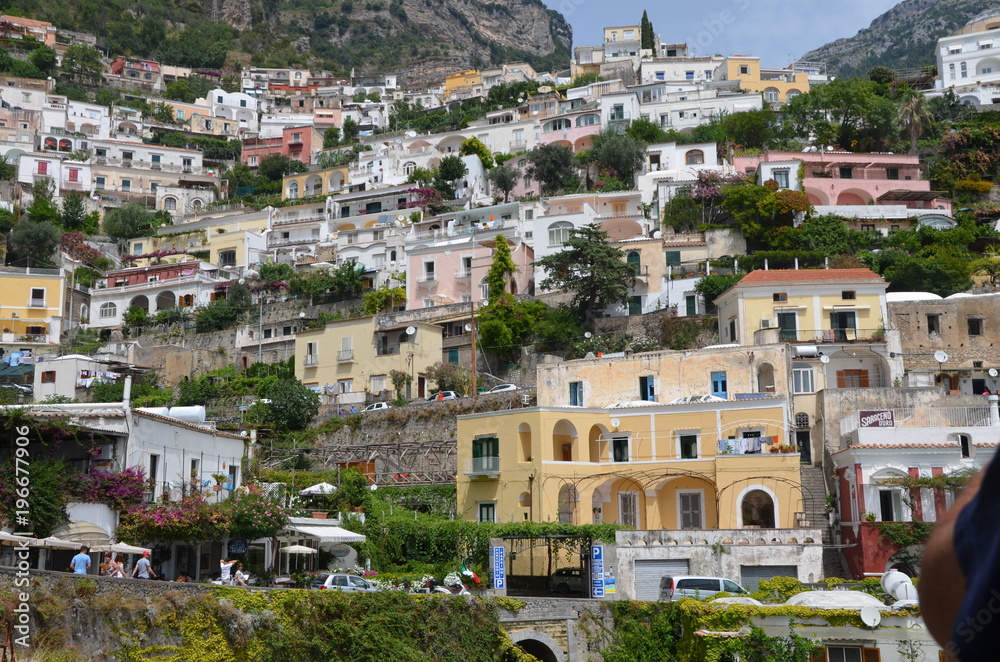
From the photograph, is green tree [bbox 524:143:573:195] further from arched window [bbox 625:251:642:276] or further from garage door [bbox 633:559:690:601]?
garage door [bbox 633:559:690:601]

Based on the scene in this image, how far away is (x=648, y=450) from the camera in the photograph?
41250mm

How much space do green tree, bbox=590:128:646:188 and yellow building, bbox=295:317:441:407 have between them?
25.3 m

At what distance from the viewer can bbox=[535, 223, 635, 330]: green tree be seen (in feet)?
187

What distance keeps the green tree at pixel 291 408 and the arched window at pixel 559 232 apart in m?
20.0

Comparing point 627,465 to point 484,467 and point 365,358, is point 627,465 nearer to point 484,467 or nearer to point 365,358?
point 484,467

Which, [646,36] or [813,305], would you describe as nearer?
[813,305]

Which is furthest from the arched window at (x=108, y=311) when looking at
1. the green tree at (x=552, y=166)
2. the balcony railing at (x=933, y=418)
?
the balcony railing at (x=933, y=418)

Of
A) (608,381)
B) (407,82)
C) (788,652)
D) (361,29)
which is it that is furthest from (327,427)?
(361,29)

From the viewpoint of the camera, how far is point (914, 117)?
245ft

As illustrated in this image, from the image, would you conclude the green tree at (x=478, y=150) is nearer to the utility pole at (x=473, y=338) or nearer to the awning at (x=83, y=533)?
the utility pole at (x=473, y=338)

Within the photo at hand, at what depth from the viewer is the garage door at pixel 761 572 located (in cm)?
3431

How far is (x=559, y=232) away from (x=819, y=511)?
32491 millimetres

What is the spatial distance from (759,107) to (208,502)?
2675 inches

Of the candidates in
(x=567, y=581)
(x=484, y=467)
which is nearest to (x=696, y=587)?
(x=567, y=581)
